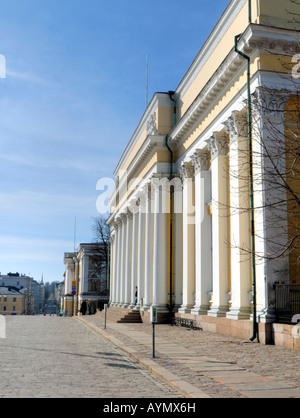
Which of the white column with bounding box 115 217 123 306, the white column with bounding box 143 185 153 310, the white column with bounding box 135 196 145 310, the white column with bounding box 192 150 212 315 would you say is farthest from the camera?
the white column with bounding box 115 217 123 306

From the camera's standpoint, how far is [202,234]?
21922 millimetres

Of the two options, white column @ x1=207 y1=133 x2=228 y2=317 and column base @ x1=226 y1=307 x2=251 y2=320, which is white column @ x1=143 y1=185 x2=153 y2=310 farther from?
column base @ x1=226 y1=307 x2=251 y2=320

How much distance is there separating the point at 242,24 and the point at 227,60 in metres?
1.79

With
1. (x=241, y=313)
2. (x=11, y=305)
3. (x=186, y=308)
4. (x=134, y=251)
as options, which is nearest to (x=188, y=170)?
(x=186, y=308)

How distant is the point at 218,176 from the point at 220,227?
2063 mm

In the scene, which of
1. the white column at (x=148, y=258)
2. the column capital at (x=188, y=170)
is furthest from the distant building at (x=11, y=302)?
the column capital at (x=188, y=170)

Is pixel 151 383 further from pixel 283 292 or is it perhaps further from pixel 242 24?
pixel 242 24

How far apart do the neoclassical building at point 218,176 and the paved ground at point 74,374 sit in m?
3.85

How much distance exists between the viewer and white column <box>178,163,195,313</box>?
23.8 m

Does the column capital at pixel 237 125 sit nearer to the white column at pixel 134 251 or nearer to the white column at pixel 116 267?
the white column at pixel 134 251

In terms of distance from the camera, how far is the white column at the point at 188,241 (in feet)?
78.0

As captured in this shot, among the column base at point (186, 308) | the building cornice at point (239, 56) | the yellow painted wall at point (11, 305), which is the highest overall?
the building cornice at point (239, 56)

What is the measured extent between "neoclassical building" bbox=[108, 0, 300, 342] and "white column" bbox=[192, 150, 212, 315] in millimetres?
46

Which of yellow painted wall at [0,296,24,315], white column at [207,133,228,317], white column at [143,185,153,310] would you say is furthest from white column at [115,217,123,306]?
yellow painted wall at [0,296,24,315]
